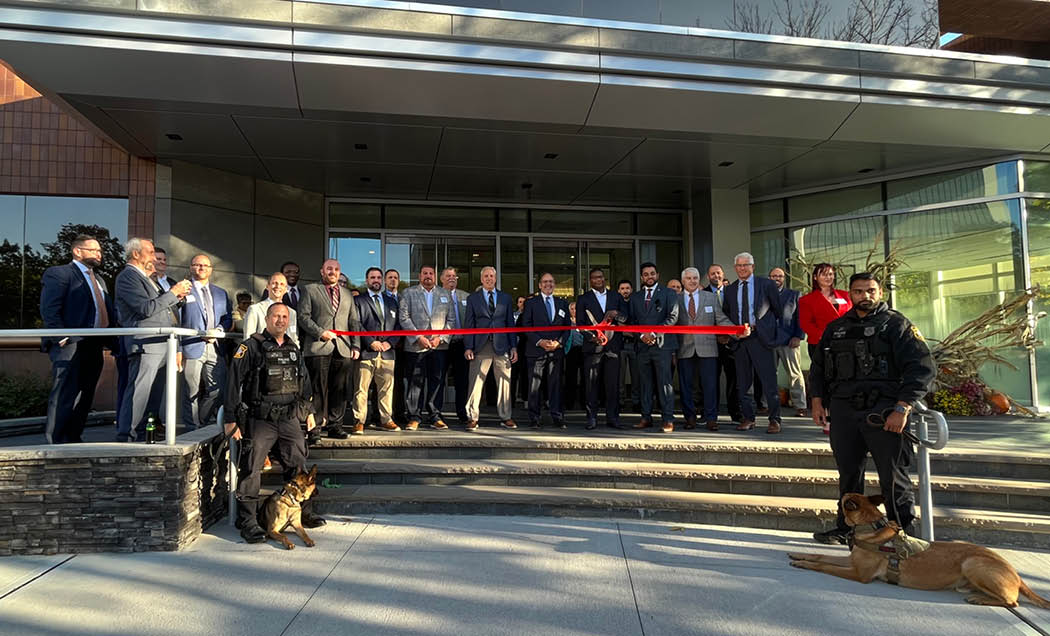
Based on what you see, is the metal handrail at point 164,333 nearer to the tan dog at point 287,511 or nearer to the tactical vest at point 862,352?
the tan dog at point 287,511

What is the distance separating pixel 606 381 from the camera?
23.0 feet

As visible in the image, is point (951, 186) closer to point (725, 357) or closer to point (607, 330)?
point (725, 357)

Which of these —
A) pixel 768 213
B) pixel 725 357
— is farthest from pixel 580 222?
pixel 725 357

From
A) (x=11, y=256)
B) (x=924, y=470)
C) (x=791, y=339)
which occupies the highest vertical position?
(x=11, y=256)

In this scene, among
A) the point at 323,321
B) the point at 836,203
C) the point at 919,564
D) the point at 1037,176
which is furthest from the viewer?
the point at 836,203

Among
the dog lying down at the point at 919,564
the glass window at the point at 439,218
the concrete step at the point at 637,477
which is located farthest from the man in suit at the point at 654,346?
the glass window at the point at 439,218

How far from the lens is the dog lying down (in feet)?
11.2

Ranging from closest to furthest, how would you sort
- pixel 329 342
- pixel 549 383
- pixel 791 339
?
pixel 329 342
pixel 549 383
pixel 791 339

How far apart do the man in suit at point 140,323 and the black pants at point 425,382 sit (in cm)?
256

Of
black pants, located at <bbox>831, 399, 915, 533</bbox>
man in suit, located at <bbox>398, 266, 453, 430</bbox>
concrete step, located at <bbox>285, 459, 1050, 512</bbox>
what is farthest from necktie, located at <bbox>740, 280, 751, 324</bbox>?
man in suit, located at <bbox>398, 266, 453, 430</bbox>

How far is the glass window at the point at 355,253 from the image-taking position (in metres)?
10.9

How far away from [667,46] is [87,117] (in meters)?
7.31

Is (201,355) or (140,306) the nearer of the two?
(140,306)

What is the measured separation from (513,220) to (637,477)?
707 centimetres
